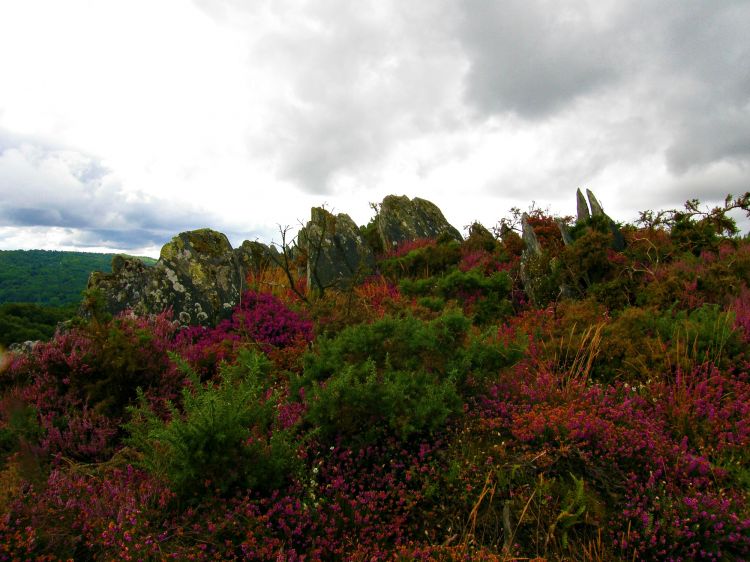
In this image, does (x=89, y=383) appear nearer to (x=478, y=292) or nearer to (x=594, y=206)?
(x=478, y=292)

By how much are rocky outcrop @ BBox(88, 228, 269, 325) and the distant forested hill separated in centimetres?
4435

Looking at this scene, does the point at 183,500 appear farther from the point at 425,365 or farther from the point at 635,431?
the point at 635,431

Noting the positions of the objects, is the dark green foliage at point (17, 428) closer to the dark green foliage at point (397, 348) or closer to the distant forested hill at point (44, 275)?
the dark green foliage at point (397, 348)

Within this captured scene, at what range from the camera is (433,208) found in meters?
18.5

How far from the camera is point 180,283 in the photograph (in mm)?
8398

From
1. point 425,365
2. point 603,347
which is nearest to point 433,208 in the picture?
point 603,347

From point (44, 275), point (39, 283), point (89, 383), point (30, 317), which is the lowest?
point (39, 283)

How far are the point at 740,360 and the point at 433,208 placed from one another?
14047 millimetres

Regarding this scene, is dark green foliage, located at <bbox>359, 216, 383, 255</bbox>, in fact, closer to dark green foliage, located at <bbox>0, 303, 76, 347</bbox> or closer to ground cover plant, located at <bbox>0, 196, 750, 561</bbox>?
ground cover plant, located at <bbox>0, 196, 750, 561</bbox>

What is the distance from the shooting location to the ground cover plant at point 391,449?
2.73 m

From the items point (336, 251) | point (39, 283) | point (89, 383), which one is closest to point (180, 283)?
point (89, 383)

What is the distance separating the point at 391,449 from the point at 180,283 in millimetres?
6438

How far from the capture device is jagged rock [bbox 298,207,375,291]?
12398mm

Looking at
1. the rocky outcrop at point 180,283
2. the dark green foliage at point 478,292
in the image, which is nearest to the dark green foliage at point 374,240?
the dark green foliage at point 478,292
